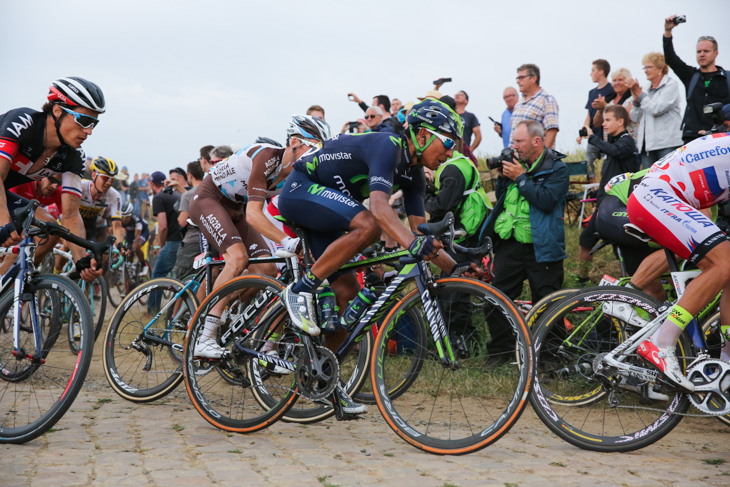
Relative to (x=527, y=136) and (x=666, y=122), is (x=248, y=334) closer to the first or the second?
(x=527, y=136)

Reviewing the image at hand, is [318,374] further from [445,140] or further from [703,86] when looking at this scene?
[703,86]

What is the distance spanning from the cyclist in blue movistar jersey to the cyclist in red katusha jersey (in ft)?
4.47

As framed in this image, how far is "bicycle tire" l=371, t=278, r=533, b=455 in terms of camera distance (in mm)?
4066

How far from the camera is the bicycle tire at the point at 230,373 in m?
4.98

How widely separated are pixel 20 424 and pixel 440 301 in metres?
2.94

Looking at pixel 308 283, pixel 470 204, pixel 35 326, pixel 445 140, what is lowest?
pixel 35 326

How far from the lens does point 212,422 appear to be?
16.4 feet

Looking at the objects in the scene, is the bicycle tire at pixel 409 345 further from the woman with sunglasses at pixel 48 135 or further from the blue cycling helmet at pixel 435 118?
the woman with sunglasses at pixel 48 135

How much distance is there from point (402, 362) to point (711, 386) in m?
1.92

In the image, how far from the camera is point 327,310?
4805mm

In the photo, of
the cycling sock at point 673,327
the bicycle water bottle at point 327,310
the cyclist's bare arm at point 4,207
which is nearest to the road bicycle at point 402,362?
the bicycle water bottle at point 327,310

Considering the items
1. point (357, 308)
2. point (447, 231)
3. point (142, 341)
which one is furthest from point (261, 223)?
point (447, 231)

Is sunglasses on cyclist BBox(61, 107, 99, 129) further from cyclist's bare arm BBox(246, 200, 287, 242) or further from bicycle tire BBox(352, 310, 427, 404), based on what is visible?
bicycle tire BBox(352, 310, 427, 404)

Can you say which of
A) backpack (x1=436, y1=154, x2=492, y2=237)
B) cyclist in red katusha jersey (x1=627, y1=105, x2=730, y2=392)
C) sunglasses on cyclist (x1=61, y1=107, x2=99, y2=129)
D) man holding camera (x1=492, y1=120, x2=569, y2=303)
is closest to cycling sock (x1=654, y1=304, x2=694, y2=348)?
cyclist in red katusha jersey (x1=627, y1=105, x2=730, y2=392)
